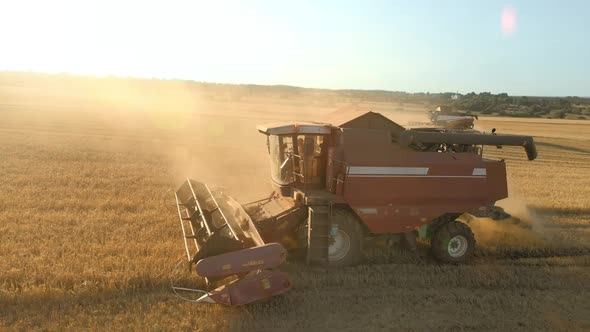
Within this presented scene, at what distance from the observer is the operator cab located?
7242 mm

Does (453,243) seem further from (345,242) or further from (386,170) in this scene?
(345,242)

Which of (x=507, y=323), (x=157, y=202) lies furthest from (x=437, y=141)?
(x=157, y=202)

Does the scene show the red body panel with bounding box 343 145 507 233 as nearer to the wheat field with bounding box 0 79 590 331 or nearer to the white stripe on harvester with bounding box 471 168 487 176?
the white stripe on harvester with bounding box 471 168 487 176

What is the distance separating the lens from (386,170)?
23.5 feet

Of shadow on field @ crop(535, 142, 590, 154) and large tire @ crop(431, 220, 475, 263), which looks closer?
large tire @ crop(431, 220, 475, 263)

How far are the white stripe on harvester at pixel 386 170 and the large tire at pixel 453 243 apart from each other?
99 cm

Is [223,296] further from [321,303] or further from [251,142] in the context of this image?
[251,142]

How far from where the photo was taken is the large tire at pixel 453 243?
7523 millimetres

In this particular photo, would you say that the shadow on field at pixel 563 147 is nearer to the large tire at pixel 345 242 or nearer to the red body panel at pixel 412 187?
the red body panel at pixel 412 187

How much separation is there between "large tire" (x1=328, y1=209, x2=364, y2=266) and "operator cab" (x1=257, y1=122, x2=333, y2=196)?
0.61 metres

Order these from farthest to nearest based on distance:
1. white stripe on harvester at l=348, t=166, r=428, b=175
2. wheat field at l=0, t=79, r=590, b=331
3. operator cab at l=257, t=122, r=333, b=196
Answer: operator cab at l=257, t=122, r=333, b=196
white stripe on harvester at l=348, t=166, r=428, b=175
wheat field at l=0, t=79, r=590, b=331

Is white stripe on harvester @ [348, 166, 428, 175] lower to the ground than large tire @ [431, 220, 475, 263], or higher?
higher

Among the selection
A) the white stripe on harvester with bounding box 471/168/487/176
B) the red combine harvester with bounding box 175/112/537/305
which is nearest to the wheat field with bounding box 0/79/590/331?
the red combine harvester with bounding box 175/112/537/305

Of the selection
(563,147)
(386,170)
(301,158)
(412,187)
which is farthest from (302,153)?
(563,147)
